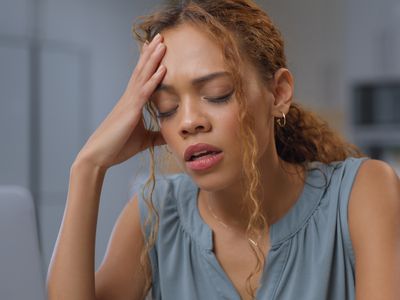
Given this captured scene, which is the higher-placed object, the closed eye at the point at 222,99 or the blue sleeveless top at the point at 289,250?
the closed eye at the point at 222,99

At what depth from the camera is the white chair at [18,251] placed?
2.65 feet

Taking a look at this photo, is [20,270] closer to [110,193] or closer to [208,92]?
[208,92]

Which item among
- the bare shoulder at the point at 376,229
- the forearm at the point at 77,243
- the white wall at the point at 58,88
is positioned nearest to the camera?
A: the bare shoulder at the point at 376,229

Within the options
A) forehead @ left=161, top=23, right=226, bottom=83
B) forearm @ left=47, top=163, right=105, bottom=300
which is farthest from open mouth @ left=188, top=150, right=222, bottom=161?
forearm @ left=47, top=163, right=105, bottom=300

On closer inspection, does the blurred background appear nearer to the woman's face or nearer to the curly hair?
the curly hair

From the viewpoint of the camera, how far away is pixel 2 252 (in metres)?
0.81

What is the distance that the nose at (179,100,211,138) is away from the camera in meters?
1.08

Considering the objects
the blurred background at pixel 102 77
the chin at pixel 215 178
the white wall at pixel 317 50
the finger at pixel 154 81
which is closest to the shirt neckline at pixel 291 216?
the chin at pixel 215 178

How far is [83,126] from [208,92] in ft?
9.65

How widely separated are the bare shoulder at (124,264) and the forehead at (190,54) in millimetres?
362

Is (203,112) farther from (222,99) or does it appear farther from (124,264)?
(124,264)

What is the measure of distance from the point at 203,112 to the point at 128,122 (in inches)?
7.5

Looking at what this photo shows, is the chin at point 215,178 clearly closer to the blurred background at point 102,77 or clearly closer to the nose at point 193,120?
the nose at point 193,120

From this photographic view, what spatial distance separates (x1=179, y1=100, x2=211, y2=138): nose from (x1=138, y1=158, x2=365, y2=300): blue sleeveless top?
0.29 metres
